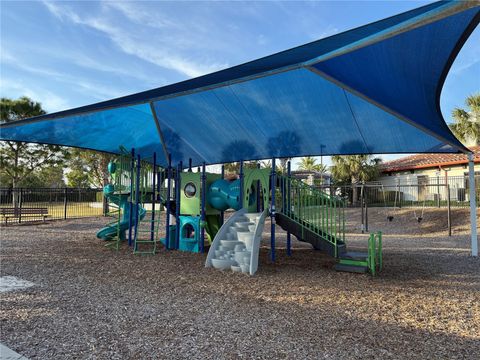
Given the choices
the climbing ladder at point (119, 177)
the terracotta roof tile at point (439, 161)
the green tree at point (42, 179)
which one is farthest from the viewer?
the green tree at point (42, 179)

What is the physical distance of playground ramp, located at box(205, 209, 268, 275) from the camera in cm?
726

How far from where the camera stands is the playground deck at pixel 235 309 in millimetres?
3584

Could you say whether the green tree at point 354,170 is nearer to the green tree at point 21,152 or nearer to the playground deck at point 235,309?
the playground deck at point 235,309

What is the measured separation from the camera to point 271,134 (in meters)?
9.99

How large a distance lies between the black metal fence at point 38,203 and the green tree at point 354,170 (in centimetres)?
1838

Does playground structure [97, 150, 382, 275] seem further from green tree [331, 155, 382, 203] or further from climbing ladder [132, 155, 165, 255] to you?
green tree [331, 155, 382, 203]

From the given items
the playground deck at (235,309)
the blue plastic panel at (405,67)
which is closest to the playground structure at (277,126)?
the blue plastic panel at (405,67)

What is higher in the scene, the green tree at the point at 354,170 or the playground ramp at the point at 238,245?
the green tree at the point at 354,170

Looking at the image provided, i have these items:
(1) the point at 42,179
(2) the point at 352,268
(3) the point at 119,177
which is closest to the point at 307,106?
(2) the point at 352,268

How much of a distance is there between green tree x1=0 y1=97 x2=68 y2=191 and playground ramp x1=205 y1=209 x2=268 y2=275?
20111 mm

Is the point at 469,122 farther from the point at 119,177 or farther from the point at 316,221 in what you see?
the point at 119,177

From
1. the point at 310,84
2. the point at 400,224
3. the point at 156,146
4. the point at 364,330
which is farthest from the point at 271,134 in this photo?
the point at 400,224

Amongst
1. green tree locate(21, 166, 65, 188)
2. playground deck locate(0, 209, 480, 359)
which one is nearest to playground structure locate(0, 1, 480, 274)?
playground deck locate(0, 209, 480, 359)

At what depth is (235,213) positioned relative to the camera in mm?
8742
